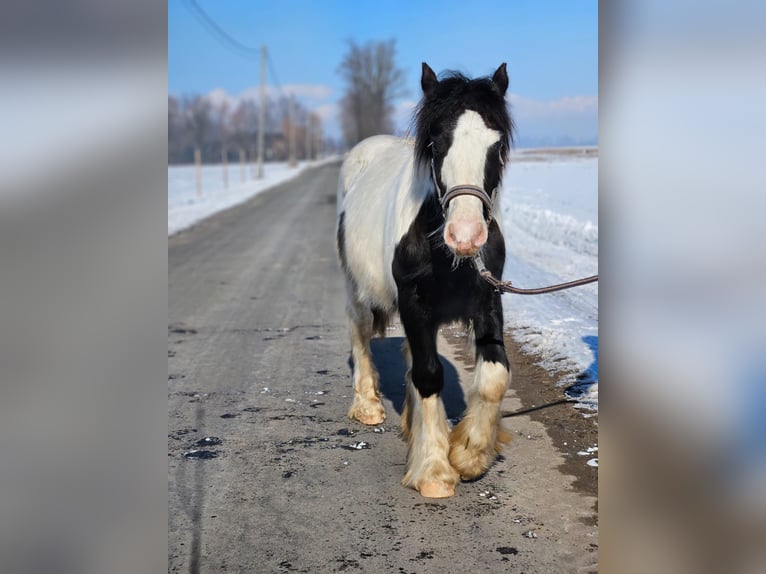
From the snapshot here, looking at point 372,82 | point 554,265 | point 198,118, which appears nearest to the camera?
point 554,265

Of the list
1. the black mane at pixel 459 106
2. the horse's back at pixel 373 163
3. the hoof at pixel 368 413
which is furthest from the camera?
the horse's back at pixel 373 163

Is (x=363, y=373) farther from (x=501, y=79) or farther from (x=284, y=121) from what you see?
(x=284, y=121)

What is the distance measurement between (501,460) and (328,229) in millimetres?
12376

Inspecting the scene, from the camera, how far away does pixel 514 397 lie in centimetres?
473

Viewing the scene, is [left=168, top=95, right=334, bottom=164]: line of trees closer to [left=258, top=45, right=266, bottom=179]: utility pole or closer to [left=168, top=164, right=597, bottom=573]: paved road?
[left=258, top=45, right=266, bottom=179]: utility pole

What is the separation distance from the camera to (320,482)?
11.3 feet

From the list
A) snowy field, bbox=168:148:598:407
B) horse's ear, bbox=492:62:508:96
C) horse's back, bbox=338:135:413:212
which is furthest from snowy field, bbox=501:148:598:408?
horse's back, bbox=338:135:413:212

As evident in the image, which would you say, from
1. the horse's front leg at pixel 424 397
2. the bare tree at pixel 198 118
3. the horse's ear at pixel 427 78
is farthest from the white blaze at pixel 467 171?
the bare tree at pixel 198 118

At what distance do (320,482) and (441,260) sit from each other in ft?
4.10

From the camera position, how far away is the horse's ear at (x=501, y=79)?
3.16 m

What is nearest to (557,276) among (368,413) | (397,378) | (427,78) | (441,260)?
(397,378)

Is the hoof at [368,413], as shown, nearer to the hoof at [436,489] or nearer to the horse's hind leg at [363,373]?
the horse's hind leg at [363,373]
